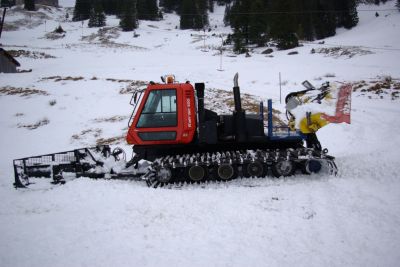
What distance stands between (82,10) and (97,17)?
14062 millimetres

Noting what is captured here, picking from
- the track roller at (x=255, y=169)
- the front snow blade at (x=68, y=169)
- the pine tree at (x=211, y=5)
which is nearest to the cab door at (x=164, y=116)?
the front snow blade at (x=68, y=169)

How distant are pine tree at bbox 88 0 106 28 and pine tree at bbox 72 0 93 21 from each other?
39.7 ft

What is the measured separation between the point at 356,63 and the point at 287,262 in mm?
29799

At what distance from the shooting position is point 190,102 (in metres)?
7.83

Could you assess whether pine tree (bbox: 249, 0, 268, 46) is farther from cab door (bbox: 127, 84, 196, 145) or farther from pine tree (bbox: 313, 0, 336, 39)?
cab door (bbox: 127, 84, 196, 145)

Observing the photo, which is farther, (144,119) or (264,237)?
(144,119)

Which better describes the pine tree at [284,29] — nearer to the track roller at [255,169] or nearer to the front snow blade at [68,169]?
the track roller at [255,169]

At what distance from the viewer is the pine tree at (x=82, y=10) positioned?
85.4m

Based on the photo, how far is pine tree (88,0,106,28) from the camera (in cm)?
7500

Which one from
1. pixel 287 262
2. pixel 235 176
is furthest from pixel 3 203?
pixel 287 262

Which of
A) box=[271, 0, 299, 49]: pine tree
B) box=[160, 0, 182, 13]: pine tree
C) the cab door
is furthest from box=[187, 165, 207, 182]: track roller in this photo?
box=[160, 0, 182, 13]: pine tree

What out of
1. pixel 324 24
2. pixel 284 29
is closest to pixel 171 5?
pixel 324 24

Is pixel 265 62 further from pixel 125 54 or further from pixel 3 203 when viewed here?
pixel 3 203

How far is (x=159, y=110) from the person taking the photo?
25.8ft
